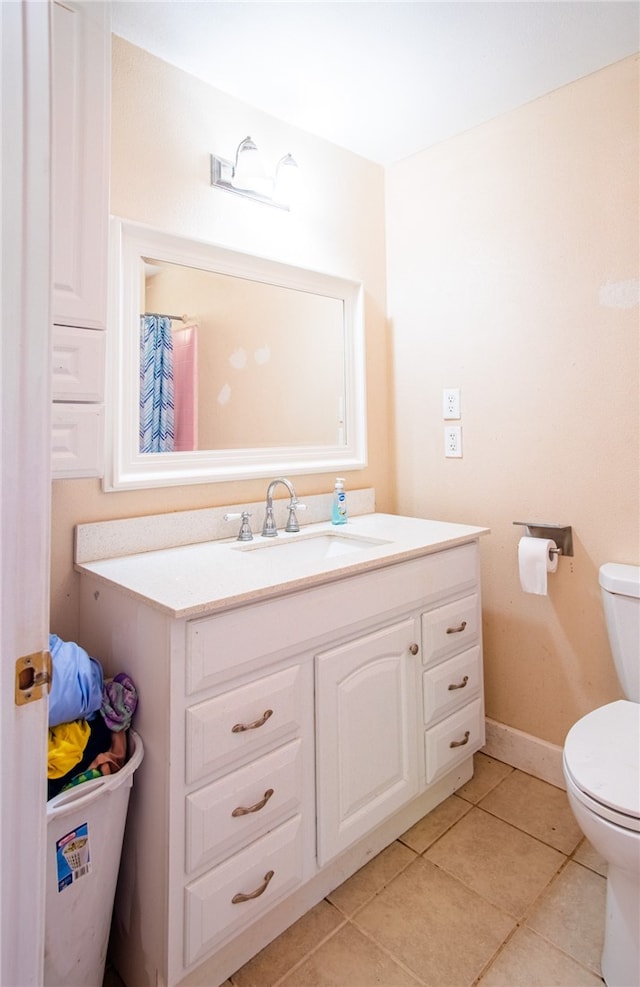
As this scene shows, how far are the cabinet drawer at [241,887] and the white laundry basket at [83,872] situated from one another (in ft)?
0.58

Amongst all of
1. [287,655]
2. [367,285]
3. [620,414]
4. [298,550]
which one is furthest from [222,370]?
[620,414]

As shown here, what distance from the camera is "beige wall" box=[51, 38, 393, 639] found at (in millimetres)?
1436

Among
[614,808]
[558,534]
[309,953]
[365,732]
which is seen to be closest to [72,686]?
[365,732]

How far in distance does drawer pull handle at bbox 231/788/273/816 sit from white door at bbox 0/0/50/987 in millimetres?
510

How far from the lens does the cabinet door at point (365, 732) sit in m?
1.28

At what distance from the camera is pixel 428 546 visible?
151 cm

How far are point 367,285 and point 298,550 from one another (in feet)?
3.77

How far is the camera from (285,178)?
176 centimetres

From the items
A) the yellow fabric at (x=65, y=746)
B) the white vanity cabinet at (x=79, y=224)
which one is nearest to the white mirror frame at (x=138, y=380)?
the white vanity cabinet at (x=79, y=224)

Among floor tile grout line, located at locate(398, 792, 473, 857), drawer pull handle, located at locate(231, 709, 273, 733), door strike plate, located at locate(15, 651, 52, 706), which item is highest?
door strike plate, located at locate(15, 651, 52, 706)

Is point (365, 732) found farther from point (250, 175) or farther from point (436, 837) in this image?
point (250, 175)

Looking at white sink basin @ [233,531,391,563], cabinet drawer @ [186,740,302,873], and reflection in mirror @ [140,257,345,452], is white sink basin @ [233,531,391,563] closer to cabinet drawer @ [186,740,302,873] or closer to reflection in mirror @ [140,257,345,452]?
reflection in mirror @ [140,257,345,452]

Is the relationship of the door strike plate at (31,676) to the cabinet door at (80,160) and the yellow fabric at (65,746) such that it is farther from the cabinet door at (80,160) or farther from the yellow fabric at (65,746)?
the cabinet door at (80,160)

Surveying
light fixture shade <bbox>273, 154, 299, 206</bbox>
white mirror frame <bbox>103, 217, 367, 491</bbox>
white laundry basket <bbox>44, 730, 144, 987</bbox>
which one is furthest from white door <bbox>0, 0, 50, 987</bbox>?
light fixture shade <bbox>273, 154, 299, 206</bbox>
